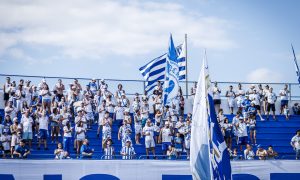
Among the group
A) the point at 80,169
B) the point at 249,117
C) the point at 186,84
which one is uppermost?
the point at 186,84

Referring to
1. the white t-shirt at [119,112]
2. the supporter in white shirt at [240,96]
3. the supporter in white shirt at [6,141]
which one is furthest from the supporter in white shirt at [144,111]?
the supporter in white shirt at [6,141]

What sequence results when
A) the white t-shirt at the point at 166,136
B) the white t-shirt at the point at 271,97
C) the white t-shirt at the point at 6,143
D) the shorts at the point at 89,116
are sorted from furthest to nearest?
the white t-shirt at the point at 271,97 < the shorts at the point at 89,116 < the white t-shirt at the point at 166,136 < the white t-shirt at the point at 6,143

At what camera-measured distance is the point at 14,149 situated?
2116 cm

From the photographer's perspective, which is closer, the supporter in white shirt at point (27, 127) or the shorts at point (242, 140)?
the supporter in white shirt at point (27, 127)

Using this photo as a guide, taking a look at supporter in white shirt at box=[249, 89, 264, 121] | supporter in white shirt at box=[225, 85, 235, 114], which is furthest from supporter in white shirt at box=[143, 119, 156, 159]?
supporter in white shirt at box=[249, 89, 264, 121]

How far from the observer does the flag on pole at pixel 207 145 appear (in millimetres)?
10680

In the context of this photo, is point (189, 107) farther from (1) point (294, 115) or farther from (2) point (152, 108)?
(1) point (294, 115)

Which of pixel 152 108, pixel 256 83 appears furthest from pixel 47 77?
pixel 256 83

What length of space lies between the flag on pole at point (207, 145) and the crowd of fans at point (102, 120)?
10293mm

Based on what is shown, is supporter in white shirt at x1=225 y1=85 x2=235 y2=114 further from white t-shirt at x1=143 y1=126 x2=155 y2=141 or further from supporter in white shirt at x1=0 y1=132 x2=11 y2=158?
supporter in white shirt at x1=0 y1=132 x2=11 y2=158

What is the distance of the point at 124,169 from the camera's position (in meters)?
19.7

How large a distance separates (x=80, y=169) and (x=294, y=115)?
1539 cm

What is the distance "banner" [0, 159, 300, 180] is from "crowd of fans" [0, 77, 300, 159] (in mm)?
1061

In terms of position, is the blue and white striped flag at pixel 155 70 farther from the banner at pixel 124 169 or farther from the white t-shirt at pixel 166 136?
the banner at pixel 124 169
